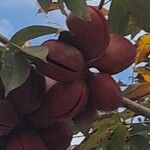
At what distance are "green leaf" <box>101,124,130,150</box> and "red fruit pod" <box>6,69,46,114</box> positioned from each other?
0.37 metres

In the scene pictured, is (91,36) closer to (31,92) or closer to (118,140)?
(31,92)

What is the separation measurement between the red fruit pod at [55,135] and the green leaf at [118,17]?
0.26 meters

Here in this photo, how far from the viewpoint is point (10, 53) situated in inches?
35.7

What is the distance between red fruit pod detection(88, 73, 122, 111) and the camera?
938 millimetres

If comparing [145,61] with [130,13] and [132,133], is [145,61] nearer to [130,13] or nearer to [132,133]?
[132,133]

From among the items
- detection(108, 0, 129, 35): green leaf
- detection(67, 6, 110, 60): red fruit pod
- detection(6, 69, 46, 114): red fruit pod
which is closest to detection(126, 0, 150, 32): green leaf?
detection(108, 0, 129, 35): green leaf

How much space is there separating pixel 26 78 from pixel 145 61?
2.29ft

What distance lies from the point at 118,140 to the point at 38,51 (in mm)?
463

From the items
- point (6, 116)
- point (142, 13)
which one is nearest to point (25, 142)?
point (6, 116)

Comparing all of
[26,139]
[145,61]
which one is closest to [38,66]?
[26,139]

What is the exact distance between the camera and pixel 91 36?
0.93m

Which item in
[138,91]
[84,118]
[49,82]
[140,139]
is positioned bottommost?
[140,139]

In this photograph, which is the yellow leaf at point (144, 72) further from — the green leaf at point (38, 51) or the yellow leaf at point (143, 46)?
the green leaf at point (38, 51)

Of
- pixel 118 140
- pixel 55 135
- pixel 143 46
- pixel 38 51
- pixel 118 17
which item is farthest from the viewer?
pixel 143 46
